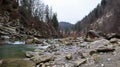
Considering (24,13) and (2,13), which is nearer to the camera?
(2,13)

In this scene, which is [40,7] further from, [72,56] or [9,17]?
[72,56]

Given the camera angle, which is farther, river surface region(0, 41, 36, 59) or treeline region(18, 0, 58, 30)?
treeline region(18, 0, 58, 30)

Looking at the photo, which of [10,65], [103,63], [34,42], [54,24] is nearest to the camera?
[103,63]

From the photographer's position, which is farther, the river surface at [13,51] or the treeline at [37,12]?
the treeline at [37,12]

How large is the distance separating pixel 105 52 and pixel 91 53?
1.03m

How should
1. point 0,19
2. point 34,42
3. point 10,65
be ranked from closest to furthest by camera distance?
point 10,65, point 34,42, point 0,19

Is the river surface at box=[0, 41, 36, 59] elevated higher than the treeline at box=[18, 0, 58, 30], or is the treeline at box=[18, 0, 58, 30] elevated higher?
the treeline at box=[18, 0, 58, 30]

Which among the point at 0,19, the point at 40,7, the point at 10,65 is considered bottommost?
the point at 10,65

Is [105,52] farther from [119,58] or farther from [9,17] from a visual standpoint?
[9,17]

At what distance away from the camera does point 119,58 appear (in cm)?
1484

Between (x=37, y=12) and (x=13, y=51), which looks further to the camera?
(x=37, y=12)

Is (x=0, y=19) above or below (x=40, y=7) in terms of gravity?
below

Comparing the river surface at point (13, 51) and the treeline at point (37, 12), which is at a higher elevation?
the treeline at point (37, 12)

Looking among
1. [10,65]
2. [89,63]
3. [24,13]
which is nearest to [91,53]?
[89,63]
